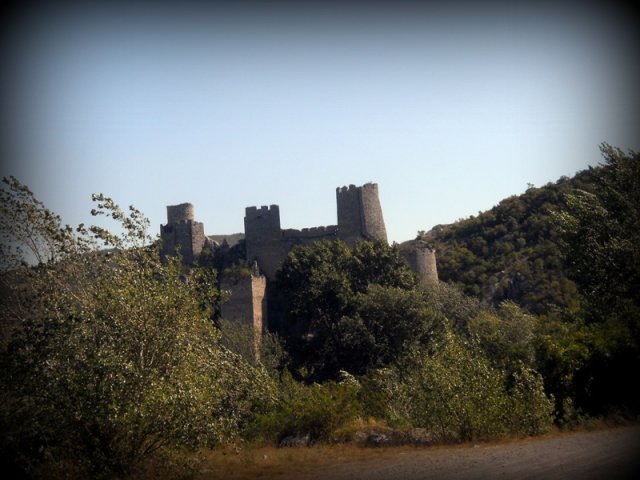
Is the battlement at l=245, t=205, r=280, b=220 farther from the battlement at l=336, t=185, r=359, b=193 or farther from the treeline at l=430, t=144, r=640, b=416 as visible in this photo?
the treeline at l=430, t=144, r=640, b=416

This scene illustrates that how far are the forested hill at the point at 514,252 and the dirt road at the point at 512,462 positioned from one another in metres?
20.9

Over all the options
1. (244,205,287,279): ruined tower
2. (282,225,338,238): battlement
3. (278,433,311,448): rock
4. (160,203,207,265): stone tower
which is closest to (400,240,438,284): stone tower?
(282,225,338,238): battlement

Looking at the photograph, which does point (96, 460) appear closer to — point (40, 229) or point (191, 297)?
point (191, 297)

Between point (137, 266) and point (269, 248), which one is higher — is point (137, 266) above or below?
below

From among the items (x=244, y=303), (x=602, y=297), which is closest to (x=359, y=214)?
(x=244, y=303)

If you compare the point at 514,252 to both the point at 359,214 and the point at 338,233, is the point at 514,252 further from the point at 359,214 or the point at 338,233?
the point at 338,233

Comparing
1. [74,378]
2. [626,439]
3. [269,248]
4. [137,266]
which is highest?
[269,248]

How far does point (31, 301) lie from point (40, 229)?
1.37 meters

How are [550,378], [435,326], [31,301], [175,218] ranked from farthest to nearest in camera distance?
[175,218] < [435,326] < [550,378] < [31,301]

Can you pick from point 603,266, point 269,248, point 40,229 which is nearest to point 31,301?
point 40,229

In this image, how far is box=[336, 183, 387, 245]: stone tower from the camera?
4175cm

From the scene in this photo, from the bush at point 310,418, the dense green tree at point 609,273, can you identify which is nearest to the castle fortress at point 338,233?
the dense green tree at point 609,273

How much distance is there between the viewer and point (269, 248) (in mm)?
42344

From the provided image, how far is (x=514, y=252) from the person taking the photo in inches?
1838
